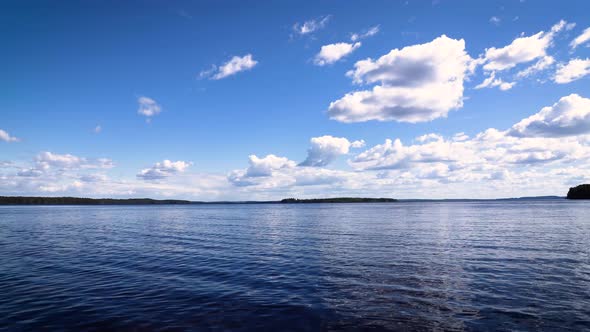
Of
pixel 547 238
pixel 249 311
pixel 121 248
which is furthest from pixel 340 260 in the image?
pixel 547 238

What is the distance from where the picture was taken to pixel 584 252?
1281 inches

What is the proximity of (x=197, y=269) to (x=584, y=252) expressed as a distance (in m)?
36.3

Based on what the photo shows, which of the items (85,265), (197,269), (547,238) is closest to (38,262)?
(85,265)

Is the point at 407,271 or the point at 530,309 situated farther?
the point at 407,271

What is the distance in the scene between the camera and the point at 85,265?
3023cm

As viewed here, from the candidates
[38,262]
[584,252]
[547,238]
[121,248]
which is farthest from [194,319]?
[547,238]

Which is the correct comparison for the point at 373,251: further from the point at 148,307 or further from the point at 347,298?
the point at 148,307

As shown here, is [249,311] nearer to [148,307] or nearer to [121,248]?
[148,307]

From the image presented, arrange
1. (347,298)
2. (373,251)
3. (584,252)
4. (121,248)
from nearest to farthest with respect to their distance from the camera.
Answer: (347,298) < (584,252) < (373,251) < (121,248)

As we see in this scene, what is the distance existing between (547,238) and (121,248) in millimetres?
53335

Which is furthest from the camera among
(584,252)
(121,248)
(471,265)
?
(121,248)

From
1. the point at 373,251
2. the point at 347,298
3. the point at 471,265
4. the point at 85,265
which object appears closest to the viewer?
the point at 347,298

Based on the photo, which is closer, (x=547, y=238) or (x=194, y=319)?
(x=194, y=319)

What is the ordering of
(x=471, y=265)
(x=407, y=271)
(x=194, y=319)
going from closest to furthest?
(x=194, y=319), (x=407, y=271), (x=471, y=265)
